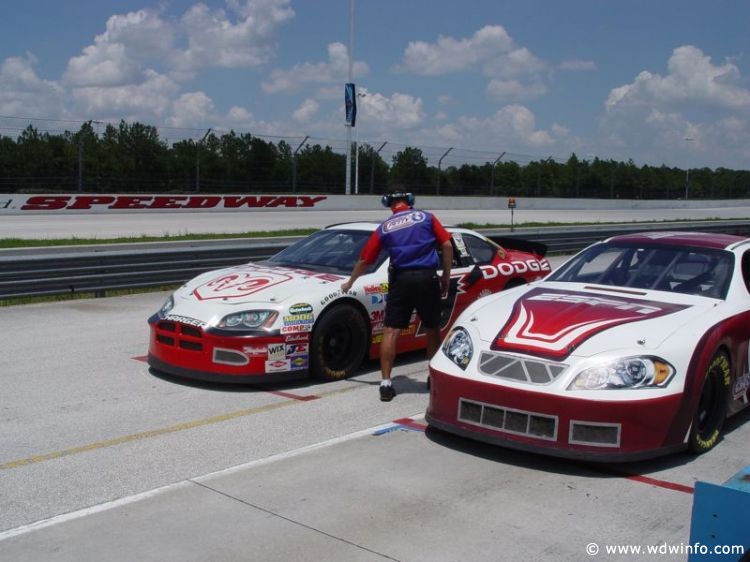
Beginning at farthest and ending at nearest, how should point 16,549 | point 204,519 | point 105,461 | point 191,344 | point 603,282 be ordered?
point 191,344 < point 603,282 < point 105,461 < point 204,519 < point 16,549

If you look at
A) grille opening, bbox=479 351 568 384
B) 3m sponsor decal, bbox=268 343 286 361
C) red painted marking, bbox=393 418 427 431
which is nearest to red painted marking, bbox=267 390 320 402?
3m sponsor decal, bbox=268 343 286 361

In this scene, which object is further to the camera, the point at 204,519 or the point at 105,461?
the point at 105,461

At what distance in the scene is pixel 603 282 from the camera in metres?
6.32

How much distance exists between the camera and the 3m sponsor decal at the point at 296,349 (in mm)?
6719

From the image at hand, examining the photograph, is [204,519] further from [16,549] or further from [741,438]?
[741,438]

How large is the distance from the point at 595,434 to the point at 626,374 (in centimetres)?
40

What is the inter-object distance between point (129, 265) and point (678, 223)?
2506 cm

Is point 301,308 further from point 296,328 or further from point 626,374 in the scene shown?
point 626,374

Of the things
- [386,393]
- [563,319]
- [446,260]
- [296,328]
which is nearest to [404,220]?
[446,260]

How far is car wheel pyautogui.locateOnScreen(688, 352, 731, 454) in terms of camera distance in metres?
5.14

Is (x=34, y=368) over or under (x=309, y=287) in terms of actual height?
under

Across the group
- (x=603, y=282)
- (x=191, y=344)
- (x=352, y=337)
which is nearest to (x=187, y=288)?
(x=191, y=344)

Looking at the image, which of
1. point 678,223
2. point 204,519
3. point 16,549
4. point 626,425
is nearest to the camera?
point 16,549

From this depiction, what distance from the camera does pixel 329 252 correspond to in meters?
8.04
